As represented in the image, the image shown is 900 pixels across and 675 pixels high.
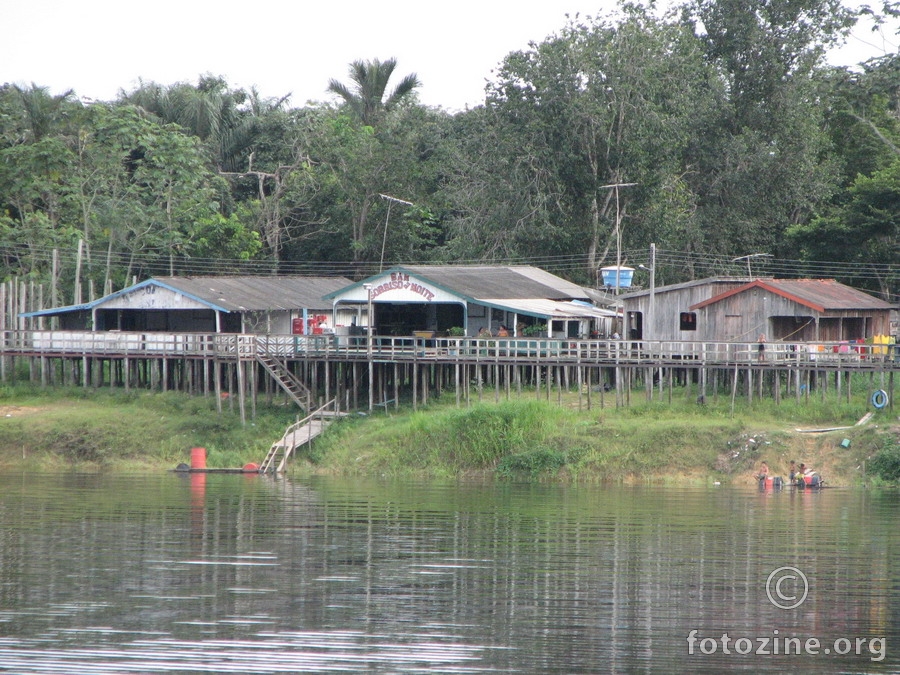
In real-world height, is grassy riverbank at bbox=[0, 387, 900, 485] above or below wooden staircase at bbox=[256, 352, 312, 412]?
below

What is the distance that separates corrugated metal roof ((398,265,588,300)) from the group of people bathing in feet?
48.3

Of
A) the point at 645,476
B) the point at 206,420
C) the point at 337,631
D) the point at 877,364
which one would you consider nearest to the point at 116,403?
the point at 206,420

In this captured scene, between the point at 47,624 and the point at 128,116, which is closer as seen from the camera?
the point at 47,624

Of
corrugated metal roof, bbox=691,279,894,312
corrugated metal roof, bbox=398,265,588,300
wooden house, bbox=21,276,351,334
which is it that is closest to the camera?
corrugated metal roof, bbox=691,279,894,312

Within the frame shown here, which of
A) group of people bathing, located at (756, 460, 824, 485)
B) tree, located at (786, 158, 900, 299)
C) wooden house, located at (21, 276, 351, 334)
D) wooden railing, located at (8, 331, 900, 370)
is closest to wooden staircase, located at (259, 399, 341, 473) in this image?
wooden railing, located at (8, 331, 900, 370)

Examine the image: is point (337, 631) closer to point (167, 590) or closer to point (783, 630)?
point (167, 590)

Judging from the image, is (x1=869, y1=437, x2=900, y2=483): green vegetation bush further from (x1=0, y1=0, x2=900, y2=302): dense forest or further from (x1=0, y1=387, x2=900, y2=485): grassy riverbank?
(x1=0, y1=0, x2=900, y2=302): dense forest

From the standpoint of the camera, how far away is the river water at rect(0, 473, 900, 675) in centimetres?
1922

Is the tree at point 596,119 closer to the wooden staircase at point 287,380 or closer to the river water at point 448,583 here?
the wooden staircase at point 287,380

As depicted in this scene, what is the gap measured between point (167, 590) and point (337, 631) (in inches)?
169

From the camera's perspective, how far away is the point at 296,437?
44969mm

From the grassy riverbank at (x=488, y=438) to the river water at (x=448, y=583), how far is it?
3.42 m

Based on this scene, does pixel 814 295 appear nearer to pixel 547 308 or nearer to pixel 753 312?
pixel 753 312

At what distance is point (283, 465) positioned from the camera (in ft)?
143
